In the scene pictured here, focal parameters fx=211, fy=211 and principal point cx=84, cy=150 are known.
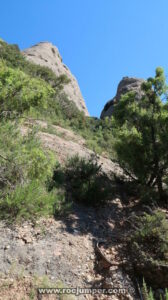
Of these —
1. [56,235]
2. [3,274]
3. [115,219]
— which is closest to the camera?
[3,274]

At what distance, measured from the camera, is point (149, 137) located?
260 inches

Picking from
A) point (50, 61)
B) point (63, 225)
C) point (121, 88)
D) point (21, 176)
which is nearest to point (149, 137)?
point (63, 225)

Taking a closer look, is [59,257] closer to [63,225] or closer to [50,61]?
[63,225]

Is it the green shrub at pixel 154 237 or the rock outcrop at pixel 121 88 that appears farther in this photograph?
the rock outcrop at pixel 121 88

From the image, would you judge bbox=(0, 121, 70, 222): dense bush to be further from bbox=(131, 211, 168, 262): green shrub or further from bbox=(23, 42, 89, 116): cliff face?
bbox=(23, 42, 89, 116): cliff face

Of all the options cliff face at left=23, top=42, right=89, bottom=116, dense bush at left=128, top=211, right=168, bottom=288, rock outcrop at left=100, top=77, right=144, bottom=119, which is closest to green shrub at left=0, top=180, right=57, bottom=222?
dense bush at left=128, top=211, right=168, bottom=288

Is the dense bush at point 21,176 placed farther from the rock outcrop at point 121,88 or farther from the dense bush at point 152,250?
the rock outcrop at point 121,88

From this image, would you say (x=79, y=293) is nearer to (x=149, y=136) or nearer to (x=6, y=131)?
(x=6, y=131)

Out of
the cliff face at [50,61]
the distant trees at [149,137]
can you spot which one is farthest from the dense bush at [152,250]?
the cliff face at [50,61]

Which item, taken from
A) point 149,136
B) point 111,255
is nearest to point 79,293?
point 111,255

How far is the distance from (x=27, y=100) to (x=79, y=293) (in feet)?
11.4

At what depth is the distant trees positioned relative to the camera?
6.37 meters

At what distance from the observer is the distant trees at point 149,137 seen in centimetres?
637

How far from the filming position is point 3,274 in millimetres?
3156
